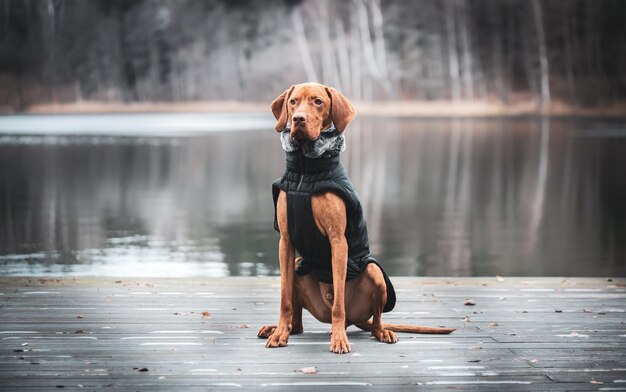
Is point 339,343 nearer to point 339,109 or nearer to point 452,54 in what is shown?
point 339,109

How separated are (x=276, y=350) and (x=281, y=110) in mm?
877

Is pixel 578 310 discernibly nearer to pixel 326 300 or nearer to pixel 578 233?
pixel 326 300

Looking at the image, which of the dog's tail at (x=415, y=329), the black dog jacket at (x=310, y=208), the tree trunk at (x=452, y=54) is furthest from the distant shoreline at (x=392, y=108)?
the black dog jacket at (x=310, y=208)

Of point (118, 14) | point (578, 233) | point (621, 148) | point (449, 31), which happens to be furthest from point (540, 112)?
point (578, 233)

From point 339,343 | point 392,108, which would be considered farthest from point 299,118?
point 392,108

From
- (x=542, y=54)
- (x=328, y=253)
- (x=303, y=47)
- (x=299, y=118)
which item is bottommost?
(x=328, y=253)

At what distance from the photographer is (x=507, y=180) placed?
19.0m

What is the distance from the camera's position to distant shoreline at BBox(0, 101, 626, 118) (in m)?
36.5

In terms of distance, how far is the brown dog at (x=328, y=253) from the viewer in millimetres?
3467

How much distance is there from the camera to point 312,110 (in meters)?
3.45

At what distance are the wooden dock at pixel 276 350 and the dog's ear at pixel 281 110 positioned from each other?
82 cm

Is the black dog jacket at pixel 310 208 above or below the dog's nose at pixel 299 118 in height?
below

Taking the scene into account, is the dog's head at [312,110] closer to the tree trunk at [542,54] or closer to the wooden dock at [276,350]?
the wooden dock at [276,350]

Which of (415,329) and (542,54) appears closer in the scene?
(415,329)
